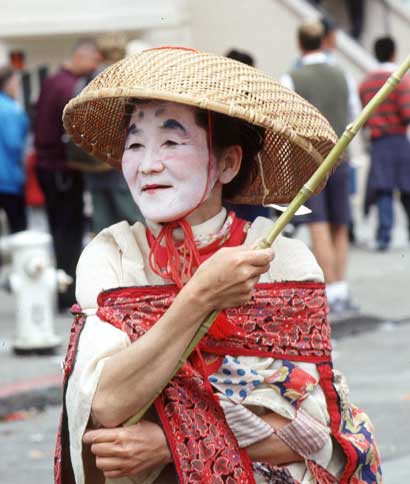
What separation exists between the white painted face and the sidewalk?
14.7ft

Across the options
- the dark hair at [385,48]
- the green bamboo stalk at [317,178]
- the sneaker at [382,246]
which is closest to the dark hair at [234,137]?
the green bamboo stalk at [317,178]

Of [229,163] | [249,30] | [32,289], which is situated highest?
[229,163]

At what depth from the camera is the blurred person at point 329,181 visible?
9516 millimetres

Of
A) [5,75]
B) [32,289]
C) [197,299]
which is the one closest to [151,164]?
[197,299]

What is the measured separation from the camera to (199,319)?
9.49ft

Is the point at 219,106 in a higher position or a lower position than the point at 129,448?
higher

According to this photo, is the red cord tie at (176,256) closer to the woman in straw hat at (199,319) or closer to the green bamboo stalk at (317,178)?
the woman in straw hat at (199,319)

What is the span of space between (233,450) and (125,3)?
15.8m

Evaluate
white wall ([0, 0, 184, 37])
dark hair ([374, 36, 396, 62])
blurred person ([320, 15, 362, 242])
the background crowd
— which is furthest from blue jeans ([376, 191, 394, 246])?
white wall ([0, 0, 184, 37])

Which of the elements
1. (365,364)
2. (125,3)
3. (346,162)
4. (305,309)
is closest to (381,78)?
(346,162)

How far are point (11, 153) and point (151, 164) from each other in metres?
7.86

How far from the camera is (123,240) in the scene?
3.18 metres

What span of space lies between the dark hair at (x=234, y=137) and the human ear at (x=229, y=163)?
0.5 inches

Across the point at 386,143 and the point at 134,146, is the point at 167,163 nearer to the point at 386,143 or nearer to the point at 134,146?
the point at 134,146
